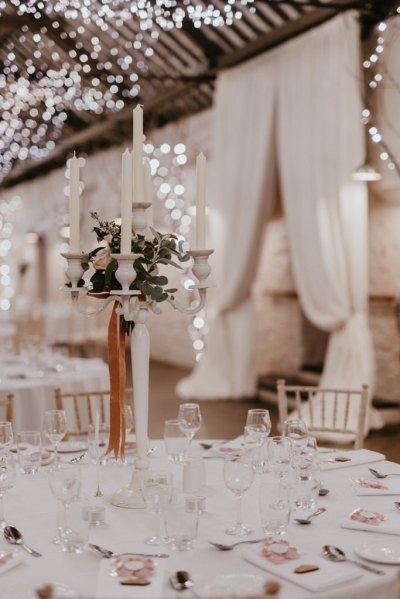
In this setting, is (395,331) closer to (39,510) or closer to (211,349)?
(211,349)

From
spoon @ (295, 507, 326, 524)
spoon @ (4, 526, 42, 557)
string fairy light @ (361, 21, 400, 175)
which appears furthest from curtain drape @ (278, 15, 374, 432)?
spoon @ (4, 526, 42, 557)

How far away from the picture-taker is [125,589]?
1678mm

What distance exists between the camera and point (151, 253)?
2309 millimetres

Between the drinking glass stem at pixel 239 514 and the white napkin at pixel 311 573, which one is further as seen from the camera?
the drinking glass stem at pixel 239 514

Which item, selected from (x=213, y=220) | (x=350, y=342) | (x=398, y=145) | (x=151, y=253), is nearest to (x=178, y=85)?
(x=213, y=220)

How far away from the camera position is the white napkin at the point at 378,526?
6.67 feet

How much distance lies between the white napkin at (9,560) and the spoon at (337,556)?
758mm

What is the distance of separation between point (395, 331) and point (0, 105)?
4.88 m

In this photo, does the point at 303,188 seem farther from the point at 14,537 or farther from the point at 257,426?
the point at 14,537

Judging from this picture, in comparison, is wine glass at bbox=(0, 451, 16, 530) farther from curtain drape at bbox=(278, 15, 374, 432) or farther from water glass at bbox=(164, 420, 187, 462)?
curtain drape at bbox=(278, 15, 374, 432)

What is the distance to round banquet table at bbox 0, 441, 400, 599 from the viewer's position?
1.71 m

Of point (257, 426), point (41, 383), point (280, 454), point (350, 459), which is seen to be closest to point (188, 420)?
point (257, 426)

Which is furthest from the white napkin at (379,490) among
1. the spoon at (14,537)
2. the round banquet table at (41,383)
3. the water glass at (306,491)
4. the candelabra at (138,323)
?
the round banquet table at (41,383)

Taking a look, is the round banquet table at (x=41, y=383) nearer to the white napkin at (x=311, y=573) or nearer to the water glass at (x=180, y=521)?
the water glass at (x=180, y=521)
